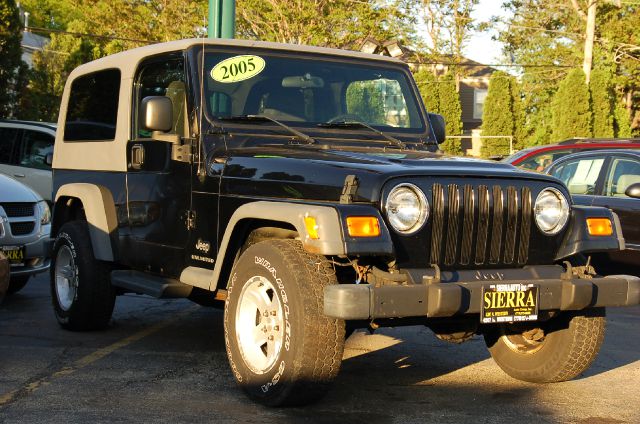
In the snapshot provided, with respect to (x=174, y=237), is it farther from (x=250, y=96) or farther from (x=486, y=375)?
(x=486, y=375)

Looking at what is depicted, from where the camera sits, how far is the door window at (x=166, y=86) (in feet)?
22.1

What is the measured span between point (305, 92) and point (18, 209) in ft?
13.0

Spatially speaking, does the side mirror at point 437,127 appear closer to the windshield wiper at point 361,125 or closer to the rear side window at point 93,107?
the windshield wiper at point 361,125

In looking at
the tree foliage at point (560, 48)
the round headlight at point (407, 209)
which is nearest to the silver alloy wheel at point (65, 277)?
the round headlight at point (407, 209)

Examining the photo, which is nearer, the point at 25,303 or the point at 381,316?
the point at 381,316

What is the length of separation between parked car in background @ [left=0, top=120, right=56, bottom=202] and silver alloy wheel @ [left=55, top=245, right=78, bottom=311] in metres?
7.73

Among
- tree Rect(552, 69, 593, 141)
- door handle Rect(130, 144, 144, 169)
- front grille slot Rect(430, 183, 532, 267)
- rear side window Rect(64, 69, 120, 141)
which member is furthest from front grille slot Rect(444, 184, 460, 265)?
tree Rect(552, 69, 593, 141)

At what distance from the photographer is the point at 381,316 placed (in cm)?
495

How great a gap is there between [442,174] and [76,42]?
3388 cm

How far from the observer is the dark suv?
17.0 feet

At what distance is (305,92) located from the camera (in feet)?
22.4

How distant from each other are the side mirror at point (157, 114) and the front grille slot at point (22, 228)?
11.7 ft

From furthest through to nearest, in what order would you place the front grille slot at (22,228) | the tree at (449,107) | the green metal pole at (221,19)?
the tree at (449,107)
the green metal pole at (221,19)
the front grille slot at (22,228)

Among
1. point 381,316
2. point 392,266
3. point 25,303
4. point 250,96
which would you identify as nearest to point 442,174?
point 392,266
